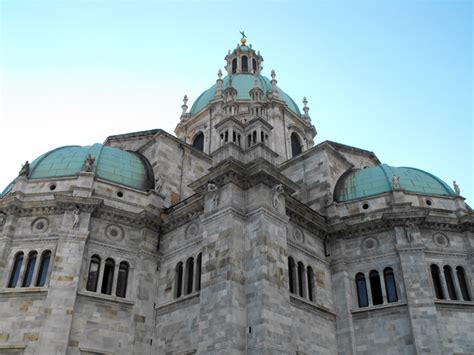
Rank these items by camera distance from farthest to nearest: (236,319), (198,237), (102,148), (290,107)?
(290,107) < (102,148) < (198,237) < (236,319)

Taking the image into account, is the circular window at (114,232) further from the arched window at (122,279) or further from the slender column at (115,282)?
the slender column at (115,282)

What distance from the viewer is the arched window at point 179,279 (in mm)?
26219

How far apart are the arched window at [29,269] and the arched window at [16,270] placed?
0.41 m

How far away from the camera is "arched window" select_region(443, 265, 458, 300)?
88.2 ft

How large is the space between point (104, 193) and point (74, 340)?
28.4 feet

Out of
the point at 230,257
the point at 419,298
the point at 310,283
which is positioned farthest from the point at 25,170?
the point at 419,298

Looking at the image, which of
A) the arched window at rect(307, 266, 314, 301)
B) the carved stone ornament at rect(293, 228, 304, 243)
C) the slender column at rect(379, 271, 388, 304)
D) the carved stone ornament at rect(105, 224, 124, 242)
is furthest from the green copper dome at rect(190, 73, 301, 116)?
the slender column at rect(379, 271, 388, 304)

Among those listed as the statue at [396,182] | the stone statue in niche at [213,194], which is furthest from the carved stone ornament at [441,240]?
the stone statue in niche at [213,194]

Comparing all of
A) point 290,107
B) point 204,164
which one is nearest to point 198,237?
point 204,164

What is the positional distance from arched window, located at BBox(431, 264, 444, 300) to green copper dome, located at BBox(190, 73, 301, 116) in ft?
79.0

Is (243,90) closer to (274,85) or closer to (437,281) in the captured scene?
(274,85)

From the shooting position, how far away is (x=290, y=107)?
48156mm

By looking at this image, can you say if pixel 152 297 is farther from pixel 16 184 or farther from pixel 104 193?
pixel 16 184

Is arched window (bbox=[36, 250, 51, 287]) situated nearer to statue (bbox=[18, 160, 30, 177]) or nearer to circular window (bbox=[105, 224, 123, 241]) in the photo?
circular window (bbox=[105, 224, 123, 241])
